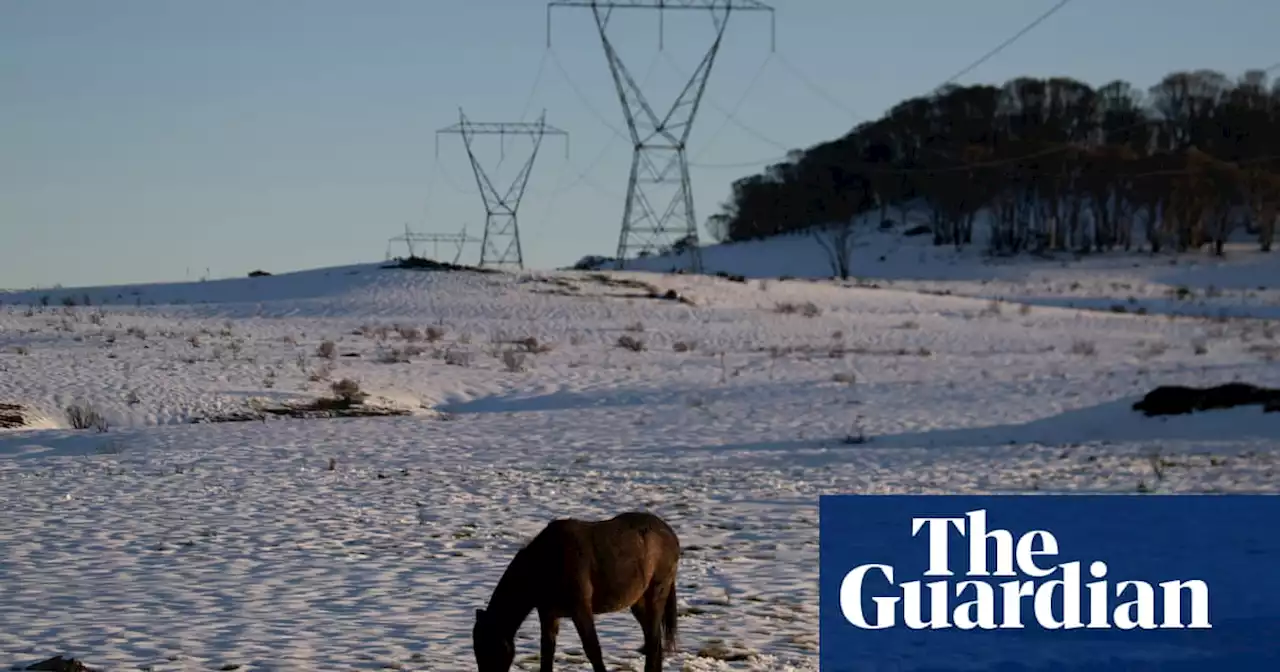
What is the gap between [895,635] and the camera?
33.2 ft

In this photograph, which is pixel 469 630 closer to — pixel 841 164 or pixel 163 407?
pixel 163 407

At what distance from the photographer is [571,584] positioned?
7.62 m

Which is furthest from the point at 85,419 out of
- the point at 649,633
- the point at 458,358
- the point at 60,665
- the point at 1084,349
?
the point at 1084,349

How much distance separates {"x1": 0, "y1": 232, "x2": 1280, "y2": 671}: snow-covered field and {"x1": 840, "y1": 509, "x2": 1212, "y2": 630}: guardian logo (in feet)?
1.87

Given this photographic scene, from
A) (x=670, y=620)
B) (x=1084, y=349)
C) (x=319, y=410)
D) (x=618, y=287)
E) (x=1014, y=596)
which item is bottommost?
(x=1014, y=596)

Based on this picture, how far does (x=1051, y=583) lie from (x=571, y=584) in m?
4.89

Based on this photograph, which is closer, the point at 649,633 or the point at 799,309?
the point at 649,633

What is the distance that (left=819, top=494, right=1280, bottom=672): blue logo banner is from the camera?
962 centimetres

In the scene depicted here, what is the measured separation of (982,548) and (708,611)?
3.21 metres

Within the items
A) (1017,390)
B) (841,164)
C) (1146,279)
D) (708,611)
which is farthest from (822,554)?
(841,164)

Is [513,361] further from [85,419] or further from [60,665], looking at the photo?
[60,665]

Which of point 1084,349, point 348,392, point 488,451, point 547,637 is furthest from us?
point 1084,349

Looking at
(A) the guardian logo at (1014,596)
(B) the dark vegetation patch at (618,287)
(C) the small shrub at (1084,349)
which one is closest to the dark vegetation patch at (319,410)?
(A) the guardian logo at (1014,596)

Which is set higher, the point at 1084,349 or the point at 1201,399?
the point at 1084,349
